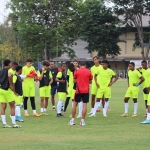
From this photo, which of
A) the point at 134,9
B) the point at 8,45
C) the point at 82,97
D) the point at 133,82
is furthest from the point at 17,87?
the point at 8,45

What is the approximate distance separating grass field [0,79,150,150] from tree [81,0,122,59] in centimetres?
4829

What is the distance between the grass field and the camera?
10473 mm

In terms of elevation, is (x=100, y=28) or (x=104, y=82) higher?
(x=100, y=28)

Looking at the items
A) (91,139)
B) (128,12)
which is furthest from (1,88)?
(128,12)

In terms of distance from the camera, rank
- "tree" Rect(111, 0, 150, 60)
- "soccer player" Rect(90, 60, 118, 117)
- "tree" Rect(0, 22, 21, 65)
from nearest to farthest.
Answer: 1. "soccer player" Rect(90, 60, 118, 117)
2. "tree" Rect(111, 0, 150, 60)
3. "tree" Rect(0, 22, 21, 65)

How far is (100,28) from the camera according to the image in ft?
209

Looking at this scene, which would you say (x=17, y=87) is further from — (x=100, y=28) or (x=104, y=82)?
(x=100, y=28)

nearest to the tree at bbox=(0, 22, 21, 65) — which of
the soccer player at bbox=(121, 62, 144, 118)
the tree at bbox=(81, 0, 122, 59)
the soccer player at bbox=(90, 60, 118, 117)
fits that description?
the tree at bbox=(81, 0, 122, 59)

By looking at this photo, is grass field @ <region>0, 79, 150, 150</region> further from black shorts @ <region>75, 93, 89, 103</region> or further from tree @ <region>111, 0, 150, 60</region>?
tree @ <region>111, 0, 150, 60</region>

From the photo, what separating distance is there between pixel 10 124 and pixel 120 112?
217 inches

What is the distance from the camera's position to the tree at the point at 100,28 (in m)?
63.8

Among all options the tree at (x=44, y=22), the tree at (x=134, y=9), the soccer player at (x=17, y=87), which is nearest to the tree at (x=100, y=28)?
the tree at (x=44, y=22)

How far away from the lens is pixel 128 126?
14.0 metres

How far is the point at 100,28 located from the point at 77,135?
5233cm
